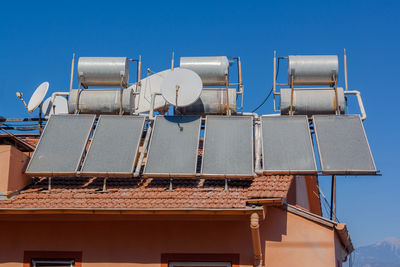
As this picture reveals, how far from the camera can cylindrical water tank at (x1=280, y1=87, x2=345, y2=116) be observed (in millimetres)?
14352

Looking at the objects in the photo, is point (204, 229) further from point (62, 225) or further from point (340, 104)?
point (340, 104)

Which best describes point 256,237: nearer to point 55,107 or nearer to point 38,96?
point 38,96

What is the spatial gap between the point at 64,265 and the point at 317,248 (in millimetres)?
5082

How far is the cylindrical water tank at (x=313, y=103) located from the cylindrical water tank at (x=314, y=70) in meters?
0.46

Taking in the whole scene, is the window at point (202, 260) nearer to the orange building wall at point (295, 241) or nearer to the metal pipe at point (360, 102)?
the orange building wall at point (295, 241)

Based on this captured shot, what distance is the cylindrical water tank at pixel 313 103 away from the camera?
14352 mm

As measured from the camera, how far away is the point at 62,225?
12086 millimetres

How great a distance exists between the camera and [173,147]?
12961 mm

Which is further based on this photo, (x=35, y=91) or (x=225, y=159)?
(x=35, y=91)

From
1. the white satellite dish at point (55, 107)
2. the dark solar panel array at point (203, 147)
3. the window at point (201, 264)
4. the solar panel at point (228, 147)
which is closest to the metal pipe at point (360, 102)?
the dark solar panel array at point (203, 147)

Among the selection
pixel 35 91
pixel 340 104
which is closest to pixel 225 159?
pixel 340 104

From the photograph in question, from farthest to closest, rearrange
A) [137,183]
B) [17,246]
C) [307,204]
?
[307,204]
[137,183]
[17,246]

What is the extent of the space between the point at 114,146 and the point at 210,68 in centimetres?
335

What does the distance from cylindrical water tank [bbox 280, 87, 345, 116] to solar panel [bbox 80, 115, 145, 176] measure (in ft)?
11.6
